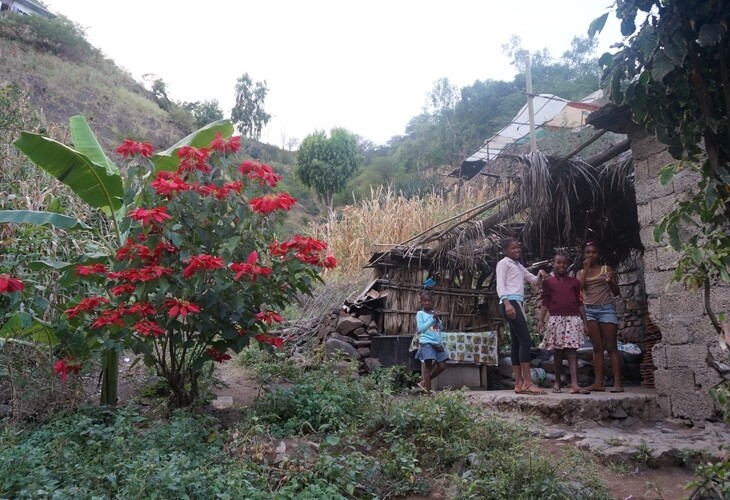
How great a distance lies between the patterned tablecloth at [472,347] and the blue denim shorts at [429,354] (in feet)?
1.54

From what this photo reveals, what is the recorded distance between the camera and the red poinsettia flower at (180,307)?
4.27 metres

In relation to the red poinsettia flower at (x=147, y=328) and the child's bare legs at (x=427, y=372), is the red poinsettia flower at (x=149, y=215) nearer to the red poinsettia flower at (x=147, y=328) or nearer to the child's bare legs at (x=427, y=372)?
the red poinsettia flower at (x=147, y=328)

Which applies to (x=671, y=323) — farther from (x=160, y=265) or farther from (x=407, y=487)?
(x=160, y=265)

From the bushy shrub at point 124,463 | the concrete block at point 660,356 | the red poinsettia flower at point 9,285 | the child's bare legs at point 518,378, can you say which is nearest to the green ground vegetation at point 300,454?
the bushy shrub at point 124,463

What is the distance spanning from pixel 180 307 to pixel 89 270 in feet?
2.64

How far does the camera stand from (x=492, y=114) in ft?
96.8

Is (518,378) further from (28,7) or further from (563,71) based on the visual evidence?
Answer: (28,7)

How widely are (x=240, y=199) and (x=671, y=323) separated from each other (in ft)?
13.2

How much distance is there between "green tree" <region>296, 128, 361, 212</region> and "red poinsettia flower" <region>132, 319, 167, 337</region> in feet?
64.3

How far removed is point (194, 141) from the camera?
6.09m

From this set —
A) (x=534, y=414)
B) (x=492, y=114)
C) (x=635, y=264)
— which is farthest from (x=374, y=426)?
(x=492, y=114)

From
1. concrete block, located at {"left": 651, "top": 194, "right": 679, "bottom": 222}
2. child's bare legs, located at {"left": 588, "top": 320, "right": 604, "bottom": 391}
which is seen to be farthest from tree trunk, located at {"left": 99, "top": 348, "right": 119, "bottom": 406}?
concrete block, located at {"left": 651, "top": 194, "right": 679, "bottom": 222}

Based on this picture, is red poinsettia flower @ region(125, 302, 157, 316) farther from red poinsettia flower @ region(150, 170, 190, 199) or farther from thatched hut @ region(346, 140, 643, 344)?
thatched hut @ region(346, 140, 643, 344)

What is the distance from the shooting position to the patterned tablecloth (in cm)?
791
